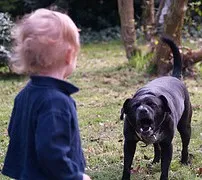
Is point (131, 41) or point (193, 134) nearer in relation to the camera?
point (193, 134)

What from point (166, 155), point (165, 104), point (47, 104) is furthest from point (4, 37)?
point (47, 104)

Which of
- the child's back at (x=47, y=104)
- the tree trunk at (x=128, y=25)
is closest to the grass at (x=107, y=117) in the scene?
the tree trunk at (x=128, y=25)

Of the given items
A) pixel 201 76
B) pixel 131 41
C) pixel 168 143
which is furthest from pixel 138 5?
pixel 168 143

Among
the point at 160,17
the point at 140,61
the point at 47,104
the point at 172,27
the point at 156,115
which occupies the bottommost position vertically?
the point at 140,61

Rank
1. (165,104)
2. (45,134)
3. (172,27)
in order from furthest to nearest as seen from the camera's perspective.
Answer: (172,27)
(165,104)
(45,134)

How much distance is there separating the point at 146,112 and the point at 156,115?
14cm

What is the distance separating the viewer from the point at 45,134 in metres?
2.52

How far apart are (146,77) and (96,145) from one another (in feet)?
16.0

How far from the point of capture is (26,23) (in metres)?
2.62

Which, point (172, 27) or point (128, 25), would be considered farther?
point (128, 25)

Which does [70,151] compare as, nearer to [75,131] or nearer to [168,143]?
[75,131]

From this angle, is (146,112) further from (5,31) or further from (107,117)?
(5,31)

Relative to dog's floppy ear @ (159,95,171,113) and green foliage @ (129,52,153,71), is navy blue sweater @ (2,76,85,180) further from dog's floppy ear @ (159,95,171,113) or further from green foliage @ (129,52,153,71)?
green foliage @ (129,52,153,71)

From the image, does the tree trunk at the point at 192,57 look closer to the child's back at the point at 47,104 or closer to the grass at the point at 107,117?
the grass at the point at 107,117
